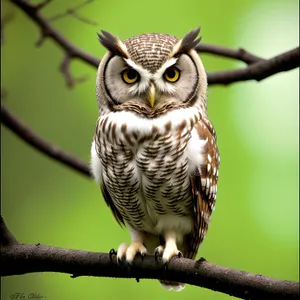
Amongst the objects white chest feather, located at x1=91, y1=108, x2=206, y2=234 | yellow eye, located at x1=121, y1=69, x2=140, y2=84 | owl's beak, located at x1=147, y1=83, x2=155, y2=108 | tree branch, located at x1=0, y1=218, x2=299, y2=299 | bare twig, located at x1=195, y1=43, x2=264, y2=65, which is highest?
bare twig, located at x1=195, y1=43, x2=264, y2=65

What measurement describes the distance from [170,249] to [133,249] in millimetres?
196

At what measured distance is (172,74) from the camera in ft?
9.87

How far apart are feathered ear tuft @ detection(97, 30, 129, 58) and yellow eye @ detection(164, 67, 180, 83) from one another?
179mm

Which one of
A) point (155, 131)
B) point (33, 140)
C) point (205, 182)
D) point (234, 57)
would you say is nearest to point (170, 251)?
point (205, 182)

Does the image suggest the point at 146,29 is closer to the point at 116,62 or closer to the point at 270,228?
the point at 270,228

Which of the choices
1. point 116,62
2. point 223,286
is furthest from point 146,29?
point 223,286

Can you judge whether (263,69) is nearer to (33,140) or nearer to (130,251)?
(130,251)

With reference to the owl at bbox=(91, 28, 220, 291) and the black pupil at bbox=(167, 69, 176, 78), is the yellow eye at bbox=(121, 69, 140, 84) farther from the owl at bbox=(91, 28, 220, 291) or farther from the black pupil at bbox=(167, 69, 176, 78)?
the black pupil at bbox=(167, 69, 176, 78)

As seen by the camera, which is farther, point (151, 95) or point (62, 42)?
point (62, 42)

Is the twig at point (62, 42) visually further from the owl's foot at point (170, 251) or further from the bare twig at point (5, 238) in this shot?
the bare twig at point (5, 238)

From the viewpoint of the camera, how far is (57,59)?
6.57m

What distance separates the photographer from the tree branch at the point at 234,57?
135 inches

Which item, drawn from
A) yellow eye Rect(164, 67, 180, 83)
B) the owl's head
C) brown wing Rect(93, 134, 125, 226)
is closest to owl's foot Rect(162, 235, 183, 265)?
brown wing Rect(93, 134, 125, 226)

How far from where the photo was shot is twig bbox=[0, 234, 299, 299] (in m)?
2.47
